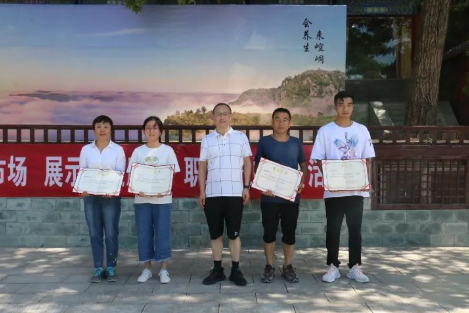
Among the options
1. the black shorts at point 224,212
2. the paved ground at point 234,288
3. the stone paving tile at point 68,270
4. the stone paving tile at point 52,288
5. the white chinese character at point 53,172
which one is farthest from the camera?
the white chinese character at point 53,172

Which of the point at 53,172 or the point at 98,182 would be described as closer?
the point at 98,182

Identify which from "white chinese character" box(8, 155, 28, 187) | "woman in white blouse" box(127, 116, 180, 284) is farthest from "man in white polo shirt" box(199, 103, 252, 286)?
"white chinese character" box(8, 155, 28, 187)

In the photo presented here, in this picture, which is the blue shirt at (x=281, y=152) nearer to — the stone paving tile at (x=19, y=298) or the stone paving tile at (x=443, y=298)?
the stone paving tile at (x=443, y=298)

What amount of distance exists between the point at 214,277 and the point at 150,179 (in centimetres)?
112

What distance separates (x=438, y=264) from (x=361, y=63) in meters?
11.0

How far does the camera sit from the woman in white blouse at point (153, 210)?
14.0 ft

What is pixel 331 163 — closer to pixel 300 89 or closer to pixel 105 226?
pixel 105 226

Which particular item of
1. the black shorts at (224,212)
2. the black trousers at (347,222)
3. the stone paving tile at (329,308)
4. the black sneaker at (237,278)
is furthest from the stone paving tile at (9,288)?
the black trousers at (347,222)

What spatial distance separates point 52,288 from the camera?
4129 millimetres

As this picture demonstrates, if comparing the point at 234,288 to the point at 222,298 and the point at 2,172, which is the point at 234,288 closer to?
the point at 222,298

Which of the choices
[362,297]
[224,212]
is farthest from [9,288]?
[362,297]

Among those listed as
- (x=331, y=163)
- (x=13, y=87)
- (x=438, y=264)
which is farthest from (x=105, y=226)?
(x=13, y=87)

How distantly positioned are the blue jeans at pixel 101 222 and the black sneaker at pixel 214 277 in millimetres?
950

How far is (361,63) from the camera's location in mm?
14898
